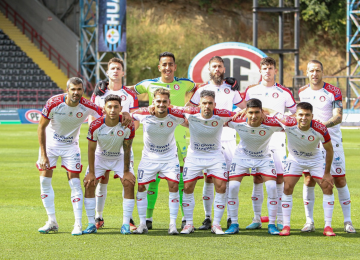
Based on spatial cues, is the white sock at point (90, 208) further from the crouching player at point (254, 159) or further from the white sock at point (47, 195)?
the crouching player at point (254, 159)

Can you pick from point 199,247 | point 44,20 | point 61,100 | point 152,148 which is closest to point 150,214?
point 152,148

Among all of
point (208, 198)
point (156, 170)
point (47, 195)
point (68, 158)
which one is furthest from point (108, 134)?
point (208, 198)

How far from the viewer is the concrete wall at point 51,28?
128ft

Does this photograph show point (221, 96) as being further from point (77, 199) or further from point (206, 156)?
point (77, 199)

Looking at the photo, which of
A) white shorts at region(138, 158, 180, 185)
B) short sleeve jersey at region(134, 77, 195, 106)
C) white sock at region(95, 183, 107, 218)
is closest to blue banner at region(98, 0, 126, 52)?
short sleeve jersey at region(134, 77, 195, 106)

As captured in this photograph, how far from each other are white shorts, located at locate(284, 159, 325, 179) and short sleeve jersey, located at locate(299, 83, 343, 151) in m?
0.44

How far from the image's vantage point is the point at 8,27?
132 feet

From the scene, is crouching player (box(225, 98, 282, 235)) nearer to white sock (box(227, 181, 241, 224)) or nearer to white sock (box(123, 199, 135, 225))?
white sock (box(227, 181, 241, 224))

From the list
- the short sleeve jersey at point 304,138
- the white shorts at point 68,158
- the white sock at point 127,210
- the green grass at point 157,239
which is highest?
the short sleeve jersey at point 304,138

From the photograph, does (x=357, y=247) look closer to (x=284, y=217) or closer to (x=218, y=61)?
(x=284, y=217)

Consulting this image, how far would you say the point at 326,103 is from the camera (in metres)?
7.63

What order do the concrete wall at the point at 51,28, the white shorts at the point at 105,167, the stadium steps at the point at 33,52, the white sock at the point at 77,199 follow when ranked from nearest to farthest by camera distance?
the white sock at the point at 77,199
the white shorts at the point at 105,167
the stadium steps at the point at 33,52
the concrete wall at the point at 51,28

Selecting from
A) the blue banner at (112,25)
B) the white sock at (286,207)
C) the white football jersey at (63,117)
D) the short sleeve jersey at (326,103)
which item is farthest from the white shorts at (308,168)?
the blue banner at (112,25)

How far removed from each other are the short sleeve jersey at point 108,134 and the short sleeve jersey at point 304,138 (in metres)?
2.08
